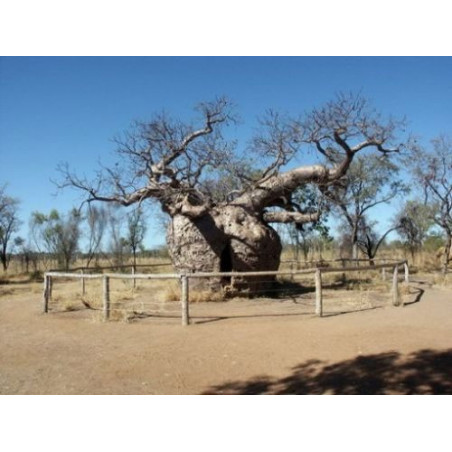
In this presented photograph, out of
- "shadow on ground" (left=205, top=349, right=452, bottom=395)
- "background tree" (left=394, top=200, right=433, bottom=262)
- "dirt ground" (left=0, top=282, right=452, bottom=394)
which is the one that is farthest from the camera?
"background tree" (left=394, top=200, right=433, bottom=262)

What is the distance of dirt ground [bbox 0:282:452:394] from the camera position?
17.0 feet

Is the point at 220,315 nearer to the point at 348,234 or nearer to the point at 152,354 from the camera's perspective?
the point at 152,354

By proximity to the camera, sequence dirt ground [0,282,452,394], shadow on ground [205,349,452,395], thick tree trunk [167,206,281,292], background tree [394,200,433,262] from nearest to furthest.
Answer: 1. shadow on ground [205,349,452,395]
2. dirt ground [0,282,452,394]
3. thick tree trunk [167,206,281,292]
4. background tree [394,200,433,262]

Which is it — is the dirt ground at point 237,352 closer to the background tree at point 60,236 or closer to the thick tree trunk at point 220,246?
the thick tree trunk at point 220,246

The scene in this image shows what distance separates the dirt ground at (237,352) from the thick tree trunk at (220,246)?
9.06 ft

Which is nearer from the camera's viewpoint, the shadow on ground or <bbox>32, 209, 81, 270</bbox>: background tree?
the shadow on ground

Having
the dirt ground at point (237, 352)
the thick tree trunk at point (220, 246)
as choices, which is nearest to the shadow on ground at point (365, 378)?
the dirt ground at point (237, 352)

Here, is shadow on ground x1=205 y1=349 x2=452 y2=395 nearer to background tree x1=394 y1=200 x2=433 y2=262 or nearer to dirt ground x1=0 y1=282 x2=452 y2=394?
dirt ground x1=0 y1=282 x2=452 y2=394

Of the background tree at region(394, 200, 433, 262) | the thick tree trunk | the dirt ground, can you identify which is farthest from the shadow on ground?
the background tree at region(394, 200, 433, 262)

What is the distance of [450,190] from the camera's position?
21609 mm

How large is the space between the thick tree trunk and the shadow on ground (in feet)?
22.9

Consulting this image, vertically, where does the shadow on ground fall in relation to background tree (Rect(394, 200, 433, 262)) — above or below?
below

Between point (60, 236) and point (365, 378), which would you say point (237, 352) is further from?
point (60, 236)

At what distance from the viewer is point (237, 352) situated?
21.8 feet
